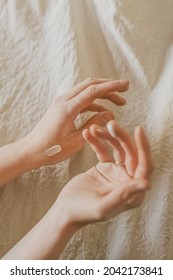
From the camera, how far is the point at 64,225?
27.7 inches


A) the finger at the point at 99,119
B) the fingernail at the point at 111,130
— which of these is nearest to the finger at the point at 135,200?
the fingernail at the point at 111,130

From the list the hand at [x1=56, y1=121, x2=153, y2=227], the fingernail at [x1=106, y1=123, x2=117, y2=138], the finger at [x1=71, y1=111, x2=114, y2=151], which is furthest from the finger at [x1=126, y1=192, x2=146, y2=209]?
the finger at [x1=71, y1=111, x2=114, y2=151]

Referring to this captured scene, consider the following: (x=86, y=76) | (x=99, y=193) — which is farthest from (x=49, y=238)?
(x=86, y=76)

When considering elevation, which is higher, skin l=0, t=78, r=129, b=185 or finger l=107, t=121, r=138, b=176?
skin l=0, t=78, r=129, b=185

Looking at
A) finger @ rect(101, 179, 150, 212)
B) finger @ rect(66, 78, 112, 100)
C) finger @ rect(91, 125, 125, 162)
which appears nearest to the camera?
finger @ rect(101, 179, 150, 212)

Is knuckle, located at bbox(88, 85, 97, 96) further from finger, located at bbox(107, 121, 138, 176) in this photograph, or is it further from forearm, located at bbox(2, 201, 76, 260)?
forearm, located at bbox(2, 201, 76, 260)

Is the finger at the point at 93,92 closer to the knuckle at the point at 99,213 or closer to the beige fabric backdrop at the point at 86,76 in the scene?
the beige fabric backdrop at the point at 86,76

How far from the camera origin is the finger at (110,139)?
72cm

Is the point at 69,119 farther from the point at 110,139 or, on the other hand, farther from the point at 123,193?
the point at 123,193

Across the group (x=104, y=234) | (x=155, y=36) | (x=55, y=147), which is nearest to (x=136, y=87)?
(x=155, y=36)

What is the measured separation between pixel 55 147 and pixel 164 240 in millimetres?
305

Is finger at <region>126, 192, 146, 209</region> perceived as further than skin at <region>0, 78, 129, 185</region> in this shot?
No

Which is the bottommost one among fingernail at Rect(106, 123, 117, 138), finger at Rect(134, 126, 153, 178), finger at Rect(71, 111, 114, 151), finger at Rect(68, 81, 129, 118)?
finger at Rect(134, 126, 153, 178)

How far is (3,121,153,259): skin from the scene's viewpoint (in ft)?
2.07
